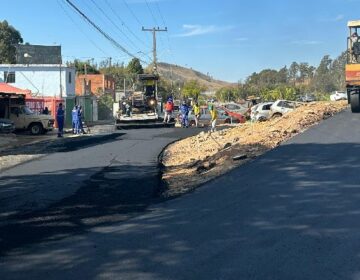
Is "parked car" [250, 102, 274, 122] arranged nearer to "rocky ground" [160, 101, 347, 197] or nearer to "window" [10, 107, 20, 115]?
"rocky ground" [160, 101, 347, 197]

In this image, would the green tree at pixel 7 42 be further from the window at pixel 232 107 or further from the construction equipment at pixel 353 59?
the construction equipment at pixel 353 59

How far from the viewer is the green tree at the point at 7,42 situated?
86.4 metres

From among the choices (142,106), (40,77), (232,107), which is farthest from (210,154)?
(40,77)

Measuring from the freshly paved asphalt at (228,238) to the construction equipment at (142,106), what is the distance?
78.1 feet

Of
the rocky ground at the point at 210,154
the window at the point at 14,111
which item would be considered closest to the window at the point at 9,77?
the window at the point at 14,111

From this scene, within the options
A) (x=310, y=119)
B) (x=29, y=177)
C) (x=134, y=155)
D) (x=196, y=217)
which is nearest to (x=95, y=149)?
(x=134, y=155)

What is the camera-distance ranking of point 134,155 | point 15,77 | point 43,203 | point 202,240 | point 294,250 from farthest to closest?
point 15,77 → point 134,155 → point 43,203 → point 202,240 → point 294,250

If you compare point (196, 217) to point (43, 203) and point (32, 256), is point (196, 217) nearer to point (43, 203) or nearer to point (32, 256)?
point (32, 256)

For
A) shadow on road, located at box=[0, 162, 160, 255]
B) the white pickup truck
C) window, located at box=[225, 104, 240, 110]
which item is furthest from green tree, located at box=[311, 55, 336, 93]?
shadow on road, located at box=[0, 162, 160, 255]

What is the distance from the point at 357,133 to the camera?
49.4 feet

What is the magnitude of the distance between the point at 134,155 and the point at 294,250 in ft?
38.1

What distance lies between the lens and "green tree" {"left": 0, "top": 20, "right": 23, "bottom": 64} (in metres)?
86.4

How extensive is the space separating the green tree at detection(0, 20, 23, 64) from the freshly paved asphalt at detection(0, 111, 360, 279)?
81.9 metres

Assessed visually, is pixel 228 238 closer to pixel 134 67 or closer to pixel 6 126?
pixel 6 126
